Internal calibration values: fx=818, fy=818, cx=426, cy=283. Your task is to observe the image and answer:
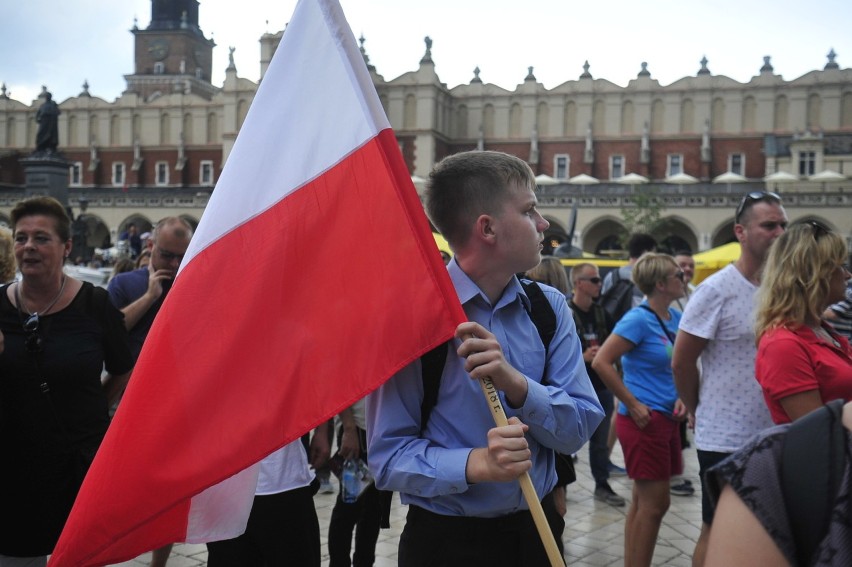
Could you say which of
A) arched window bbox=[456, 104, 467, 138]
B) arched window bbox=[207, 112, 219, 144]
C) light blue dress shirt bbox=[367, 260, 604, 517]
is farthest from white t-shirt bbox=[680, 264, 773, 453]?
arched window bbox=[207, 112, 219, 144]

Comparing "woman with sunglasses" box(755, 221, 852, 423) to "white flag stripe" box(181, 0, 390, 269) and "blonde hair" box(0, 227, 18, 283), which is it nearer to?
"white flag stripe" box(181, 0, 390, 269)

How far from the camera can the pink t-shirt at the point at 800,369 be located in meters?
2.79

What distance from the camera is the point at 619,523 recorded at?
5.70 m

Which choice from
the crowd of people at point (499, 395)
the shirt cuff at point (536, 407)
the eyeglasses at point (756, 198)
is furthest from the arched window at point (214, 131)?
the shirt cuff at point (536, 407)

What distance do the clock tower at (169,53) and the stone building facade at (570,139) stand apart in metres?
14.8

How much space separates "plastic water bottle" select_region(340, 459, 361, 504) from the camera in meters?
3.86

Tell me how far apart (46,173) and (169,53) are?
195 feet

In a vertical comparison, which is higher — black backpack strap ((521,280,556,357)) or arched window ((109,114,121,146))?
arched window ((109,114,121,146))

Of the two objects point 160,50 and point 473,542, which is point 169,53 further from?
point 473,542

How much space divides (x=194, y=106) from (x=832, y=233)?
195ft

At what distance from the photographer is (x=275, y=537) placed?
10.5 ft

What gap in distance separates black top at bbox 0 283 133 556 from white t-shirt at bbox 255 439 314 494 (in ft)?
2.15

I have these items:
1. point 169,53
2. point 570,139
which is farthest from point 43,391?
point 169,53

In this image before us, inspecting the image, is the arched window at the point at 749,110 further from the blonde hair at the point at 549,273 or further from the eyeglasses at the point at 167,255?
the eyeglasses at the point at 167,255
